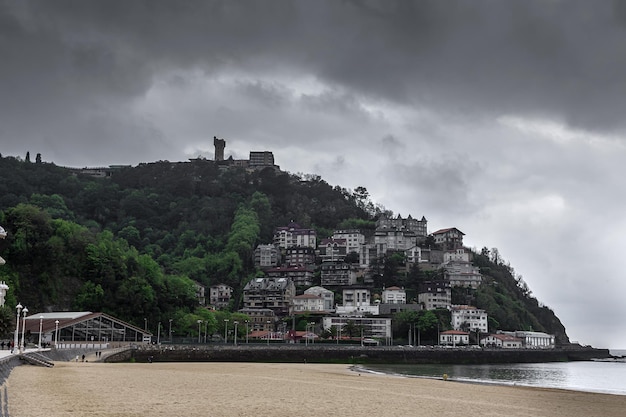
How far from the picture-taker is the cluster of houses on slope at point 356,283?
427 feet

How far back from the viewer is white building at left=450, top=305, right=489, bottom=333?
132m

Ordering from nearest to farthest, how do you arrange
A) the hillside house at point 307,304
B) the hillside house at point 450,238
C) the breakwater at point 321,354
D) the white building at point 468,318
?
1. the breakwater at point 321,354
2. the white building at point 468,318
3. the hillside house at point 307,304
4. the hillside house at point 450,238

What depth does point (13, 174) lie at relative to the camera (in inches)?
7013

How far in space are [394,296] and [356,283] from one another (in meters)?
17.8

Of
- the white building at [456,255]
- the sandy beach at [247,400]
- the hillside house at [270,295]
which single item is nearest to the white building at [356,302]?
the hillside house at [270,295]

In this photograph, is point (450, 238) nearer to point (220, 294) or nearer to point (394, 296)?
point (394, 296)

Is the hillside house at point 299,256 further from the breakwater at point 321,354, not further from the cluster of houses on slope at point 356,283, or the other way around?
the breakwater at point 321,354

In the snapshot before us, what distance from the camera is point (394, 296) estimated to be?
139 meters

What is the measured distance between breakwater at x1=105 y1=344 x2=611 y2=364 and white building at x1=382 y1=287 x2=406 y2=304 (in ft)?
99.8

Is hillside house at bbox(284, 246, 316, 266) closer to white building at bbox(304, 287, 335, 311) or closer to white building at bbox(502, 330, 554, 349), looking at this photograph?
white building at bbox(304, 287, 335, 311)

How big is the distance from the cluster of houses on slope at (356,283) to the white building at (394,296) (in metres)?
0.20

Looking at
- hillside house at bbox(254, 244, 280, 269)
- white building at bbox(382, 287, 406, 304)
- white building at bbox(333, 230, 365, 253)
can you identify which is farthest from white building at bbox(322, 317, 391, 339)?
white building at bbox(333, 230, 365, 253)

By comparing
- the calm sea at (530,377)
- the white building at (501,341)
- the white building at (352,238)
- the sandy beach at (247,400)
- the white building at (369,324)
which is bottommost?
the calm sea at (530,377)

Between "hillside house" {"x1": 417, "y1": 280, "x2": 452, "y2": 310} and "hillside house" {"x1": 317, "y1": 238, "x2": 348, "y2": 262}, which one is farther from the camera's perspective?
"hillside house" {"x1": 317, "y1": 238, "x2": 348, "y2": 262}
